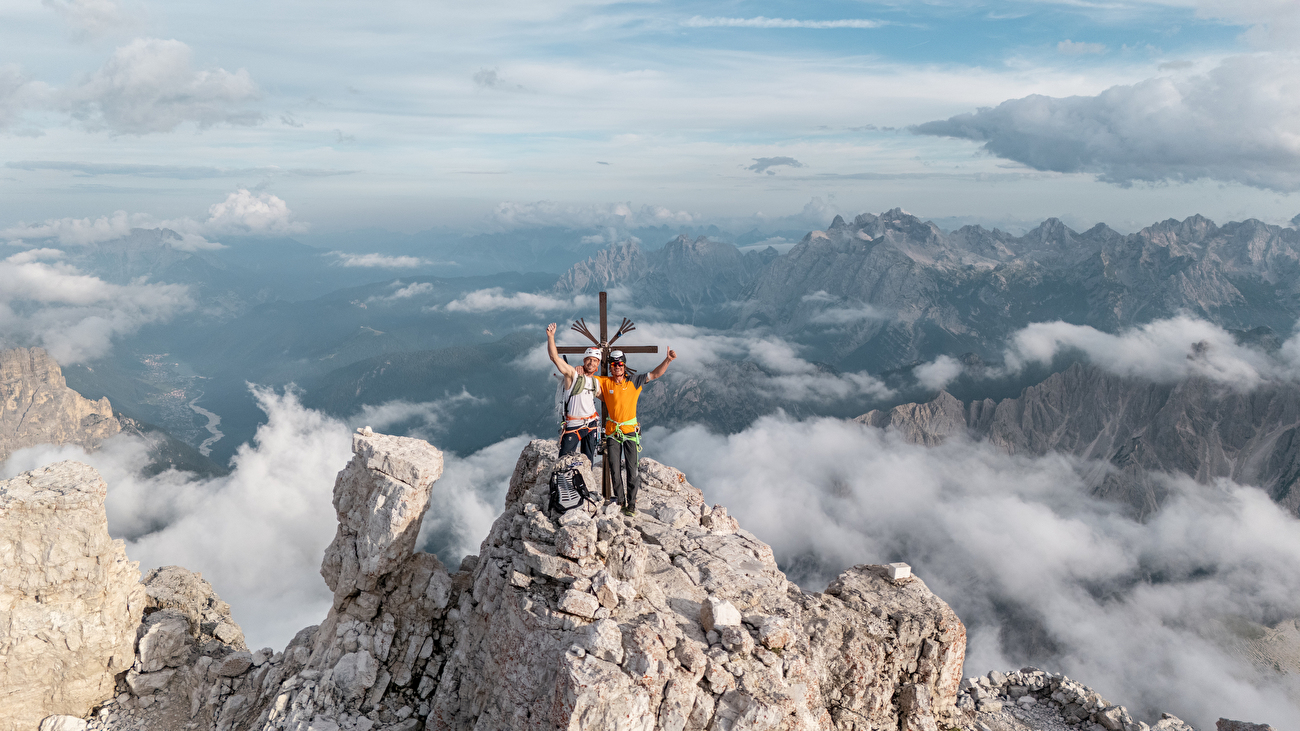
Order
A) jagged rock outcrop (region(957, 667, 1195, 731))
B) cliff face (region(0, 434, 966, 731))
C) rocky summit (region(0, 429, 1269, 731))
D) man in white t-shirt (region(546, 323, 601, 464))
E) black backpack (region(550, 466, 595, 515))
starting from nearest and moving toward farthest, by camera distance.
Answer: cliff face (region(0, 434, 966, 731)), rocky summit (region(0, 429, 1269, 731)), black backpack (region(550, 466, 595, 515)), man in white t-shirt (region(546, 323, 601, 464)), jagged rock outcrop (region(957, 667, 1195, 731))

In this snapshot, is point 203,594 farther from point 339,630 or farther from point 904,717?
point 904,717

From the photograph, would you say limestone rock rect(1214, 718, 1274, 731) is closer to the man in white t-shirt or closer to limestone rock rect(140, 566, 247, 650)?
the man in white t-shirt

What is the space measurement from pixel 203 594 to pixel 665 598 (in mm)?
25652

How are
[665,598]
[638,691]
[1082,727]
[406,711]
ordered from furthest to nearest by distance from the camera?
[1082,727] → [406,711] → [665,598] → [638,691]

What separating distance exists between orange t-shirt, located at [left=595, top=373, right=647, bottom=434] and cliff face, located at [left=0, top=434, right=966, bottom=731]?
302 centimetres

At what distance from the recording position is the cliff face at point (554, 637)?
558 inches

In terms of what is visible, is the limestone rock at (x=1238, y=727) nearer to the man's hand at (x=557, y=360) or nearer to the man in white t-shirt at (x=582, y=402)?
the man in white t-shirt at (x=582, y=402)

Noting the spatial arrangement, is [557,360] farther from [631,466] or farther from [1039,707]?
[1039,707]

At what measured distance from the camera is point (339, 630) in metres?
21.9

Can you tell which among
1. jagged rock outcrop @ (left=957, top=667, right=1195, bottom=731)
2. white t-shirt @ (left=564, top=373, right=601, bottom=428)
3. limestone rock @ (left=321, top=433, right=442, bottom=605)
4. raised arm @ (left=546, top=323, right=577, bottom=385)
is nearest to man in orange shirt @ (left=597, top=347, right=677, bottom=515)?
white t-shirt @ (left=564, top=373, right=601, bottom=428)

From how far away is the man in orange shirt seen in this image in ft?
64.4

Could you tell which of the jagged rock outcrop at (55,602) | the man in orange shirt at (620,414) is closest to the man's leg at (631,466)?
the man in orange shirt at (620,414)

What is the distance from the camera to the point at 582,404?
20.2 metres

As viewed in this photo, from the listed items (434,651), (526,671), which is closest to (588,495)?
(526,671)
